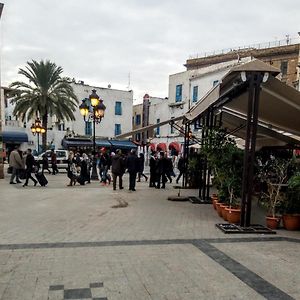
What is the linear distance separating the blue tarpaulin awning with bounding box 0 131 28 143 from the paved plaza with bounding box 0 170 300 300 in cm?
3274

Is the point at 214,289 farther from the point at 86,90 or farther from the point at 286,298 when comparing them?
the point at 86,90

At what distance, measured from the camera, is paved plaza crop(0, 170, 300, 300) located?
4.14 meters

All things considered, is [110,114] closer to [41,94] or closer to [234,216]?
[41,94]

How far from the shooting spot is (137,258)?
529cm

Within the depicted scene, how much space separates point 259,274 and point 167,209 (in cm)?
511

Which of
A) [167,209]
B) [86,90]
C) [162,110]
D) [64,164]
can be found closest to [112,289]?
[167,209]

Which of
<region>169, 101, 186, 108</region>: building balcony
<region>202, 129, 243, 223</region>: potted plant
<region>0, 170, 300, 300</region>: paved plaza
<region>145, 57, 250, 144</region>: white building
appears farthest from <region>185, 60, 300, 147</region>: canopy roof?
<region>169, 101, 186, 108</region>: building balcony

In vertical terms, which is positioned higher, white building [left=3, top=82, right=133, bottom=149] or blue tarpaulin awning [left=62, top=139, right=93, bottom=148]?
white building [left=3, top=82, right=133, bottom=149]

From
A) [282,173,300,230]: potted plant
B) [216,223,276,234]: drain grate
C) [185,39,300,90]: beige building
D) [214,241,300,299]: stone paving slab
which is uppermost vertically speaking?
[185,39,300,90]: beige building

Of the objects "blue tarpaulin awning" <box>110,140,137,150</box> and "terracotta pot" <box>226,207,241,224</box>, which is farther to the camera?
"blue tarpaulin awning" <box>110,140,137,150</box>

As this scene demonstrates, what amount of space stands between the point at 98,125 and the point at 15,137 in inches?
396

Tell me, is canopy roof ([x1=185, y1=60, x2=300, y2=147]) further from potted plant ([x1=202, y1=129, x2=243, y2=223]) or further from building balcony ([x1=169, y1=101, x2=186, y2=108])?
building balcony ([x1=169, y1=101, x2=186, y2=108])

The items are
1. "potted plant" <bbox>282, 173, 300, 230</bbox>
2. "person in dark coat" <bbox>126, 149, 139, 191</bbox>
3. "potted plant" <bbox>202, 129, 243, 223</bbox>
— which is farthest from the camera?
"person in dark coat" <bbox>126, 149, 139, 191</bbox>

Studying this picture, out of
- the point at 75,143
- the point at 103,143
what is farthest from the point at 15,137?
the point at 103,143
